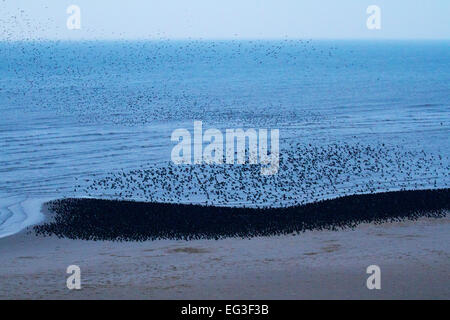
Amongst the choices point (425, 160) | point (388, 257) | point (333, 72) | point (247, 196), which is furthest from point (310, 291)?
point (333, 72)

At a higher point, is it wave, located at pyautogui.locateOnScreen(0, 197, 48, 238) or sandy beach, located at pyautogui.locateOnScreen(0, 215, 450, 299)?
wave, located at pyautogui.locateOnScreen(0, 197, 48, 238)

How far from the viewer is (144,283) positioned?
2233cm

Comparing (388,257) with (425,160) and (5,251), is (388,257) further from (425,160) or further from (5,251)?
(425,160)

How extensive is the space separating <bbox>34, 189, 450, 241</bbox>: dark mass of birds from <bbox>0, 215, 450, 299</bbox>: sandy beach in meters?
0.81

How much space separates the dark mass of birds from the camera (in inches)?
1105

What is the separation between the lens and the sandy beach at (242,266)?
21.7m

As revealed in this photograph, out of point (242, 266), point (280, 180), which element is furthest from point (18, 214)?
point (280, 180)

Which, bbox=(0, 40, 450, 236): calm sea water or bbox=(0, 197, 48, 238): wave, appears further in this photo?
bbox=(0, 40, 450, 236): calm sea water

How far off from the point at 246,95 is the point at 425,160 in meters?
45.8

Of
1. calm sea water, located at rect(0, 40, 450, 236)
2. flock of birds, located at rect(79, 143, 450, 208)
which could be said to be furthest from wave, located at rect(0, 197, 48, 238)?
flock of birds, located at rect(79, 143, 450, 208)

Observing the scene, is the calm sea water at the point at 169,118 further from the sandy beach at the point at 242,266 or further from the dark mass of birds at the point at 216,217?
the sandy beach at the point at 242,266

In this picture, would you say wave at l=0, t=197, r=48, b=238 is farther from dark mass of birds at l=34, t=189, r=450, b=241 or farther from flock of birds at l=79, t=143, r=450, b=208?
flock of birds at l=79, t=143, r=450, b=208

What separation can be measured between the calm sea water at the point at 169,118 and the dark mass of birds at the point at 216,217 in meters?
2.15

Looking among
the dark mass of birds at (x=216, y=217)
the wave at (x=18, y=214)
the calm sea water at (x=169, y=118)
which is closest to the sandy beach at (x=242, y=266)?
the dark mass of birds at (x=216, y=217)
